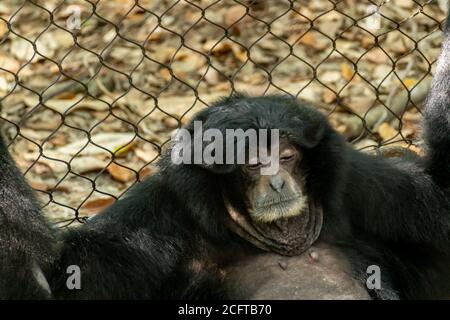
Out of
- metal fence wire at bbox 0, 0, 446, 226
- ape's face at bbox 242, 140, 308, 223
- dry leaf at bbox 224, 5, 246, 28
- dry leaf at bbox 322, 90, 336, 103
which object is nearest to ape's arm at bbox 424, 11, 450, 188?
ape's face at bbox 242, 140, 308, 223

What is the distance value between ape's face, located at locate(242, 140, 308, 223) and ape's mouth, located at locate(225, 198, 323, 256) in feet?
0.48

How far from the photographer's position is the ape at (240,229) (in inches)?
235

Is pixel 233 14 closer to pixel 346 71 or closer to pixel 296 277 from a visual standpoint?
pixel 346 71

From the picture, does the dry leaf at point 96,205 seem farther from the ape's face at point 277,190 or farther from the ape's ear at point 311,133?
the ape's ear at point 311,133

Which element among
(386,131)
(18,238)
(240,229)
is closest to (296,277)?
(240,229)

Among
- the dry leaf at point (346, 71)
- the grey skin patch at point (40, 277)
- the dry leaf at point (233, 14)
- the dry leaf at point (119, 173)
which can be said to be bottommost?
the grey skin patch at point (40, 277)

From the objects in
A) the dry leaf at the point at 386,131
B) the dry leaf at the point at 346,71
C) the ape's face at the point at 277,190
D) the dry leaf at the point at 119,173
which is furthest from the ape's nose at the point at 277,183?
the dry leaf at the point at 346,71

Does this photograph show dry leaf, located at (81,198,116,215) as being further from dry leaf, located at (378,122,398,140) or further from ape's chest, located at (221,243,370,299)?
dry leaf, located at (378,122,398,140)

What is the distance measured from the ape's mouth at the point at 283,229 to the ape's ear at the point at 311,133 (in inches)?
13.1

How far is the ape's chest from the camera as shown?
6285mm

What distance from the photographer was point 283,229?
630cm

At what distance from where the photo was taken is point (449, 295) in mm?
7027

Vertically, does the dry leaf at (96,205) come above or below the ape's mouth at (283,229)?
above

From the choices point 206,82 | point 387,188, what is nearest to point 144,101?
point 206,82
